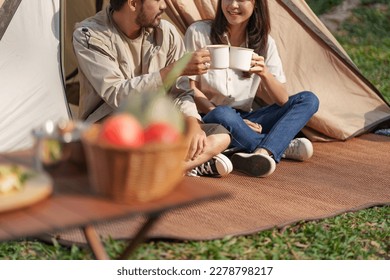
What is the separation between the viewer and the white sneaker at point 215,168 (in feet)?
12.3

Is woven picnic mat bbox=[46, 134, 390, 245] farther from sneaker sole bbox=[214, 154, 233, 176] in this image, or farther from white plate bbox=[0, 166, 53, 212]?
white plate bbox=[0, 166, 53, 212]

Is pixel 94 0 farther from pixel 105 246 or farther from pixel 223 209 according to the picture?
pixel 105 246

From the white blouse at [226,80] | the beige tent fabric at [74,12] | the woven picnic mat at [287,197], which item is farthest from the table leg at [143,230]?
the beige tent fabric at [74,12]

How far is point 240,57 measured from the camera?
3.62 m

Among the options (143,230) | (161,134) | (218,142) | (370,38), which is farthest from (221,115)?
(370,38)

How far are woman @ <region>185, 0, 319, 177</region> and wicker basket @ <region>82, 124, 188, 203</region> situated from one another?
6.69 feet

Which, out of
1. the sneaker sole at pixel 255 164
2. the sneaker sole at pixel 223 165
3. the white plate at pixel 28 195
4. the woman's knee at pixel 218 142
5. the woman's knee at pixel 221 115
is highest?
the white plate at pixel 28 195

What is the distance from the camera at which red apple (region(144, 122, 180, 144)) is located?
6.07 ft

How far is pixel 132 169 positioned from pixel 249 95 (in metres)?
2.40

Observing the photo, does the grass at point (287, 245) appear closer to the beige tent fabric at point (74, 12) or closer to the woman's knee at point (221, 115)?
the woman's knee at point (221, 115)

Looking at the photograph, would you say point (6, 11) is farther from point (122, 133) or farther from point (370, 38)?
point (370, 38)

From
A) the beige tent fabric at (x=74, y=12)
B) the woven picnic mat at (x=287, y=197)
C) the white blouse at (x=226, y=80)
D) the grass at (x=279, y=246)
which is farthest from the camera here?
the beige tent fabric at (x=74, y=12)

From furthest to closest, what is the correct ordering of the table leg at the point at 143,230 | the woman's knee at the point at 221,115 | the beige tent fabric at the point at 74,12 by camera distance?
the beige tent fabric at the point at 74,12
the woman's knee at the point at 221,115
the table leg at the point at 143,230

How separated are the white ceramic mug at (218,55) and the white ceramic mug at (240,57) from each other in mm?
38
